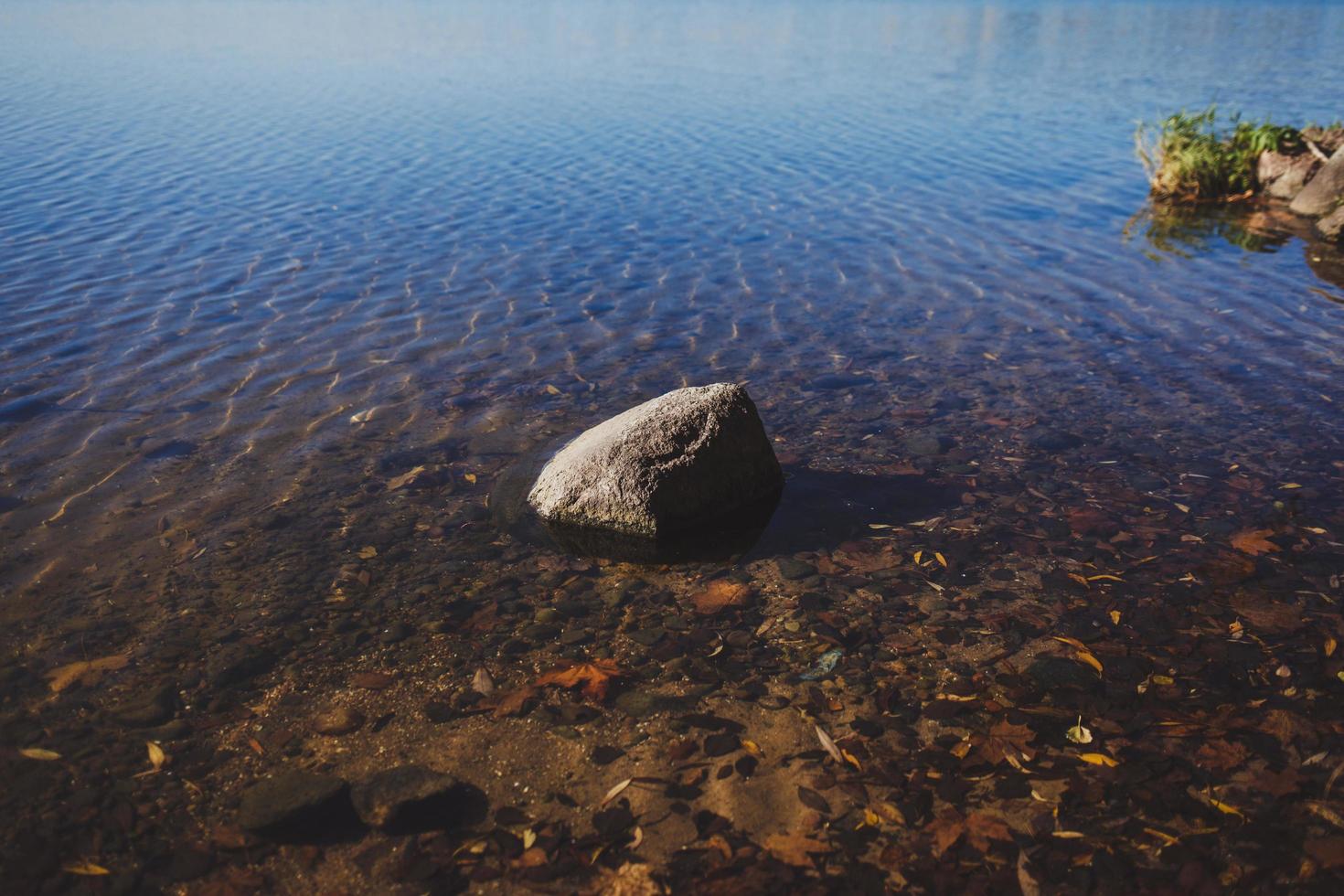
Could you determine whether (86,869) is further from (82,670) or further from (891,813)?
(891,813)

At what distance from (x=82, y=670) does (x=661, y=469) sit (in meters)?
3.84

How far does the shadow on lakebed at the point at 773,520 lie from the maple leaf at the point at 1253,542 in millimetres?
1985

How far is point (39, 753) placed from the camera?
4875 mm

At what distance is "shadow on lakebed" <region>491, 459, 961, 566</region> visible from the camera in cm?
680

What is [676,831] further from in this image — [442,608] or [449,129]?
[449,129]

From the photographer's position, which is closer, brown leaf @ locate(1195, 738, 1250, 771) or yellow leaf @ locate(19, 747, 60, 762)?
brown leaf @ locate(1195, 738, 1250, 771)

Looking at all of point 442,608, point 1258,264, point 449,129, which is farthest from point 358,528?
point 449,129

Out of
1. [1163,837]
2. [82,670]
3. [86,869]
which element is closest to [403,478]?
[82,670]

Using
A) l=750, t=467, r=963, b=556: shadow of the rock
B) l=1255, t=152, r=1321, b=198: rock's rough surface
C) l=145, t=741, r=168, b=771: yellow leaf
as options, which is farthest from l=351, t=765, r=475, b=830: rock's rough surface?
l=1255, t=152, r=1321, b=198: rock's rough surface

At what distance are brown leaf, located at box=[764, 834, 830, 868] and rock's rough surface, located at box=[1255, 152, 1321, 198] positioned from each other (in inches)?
695

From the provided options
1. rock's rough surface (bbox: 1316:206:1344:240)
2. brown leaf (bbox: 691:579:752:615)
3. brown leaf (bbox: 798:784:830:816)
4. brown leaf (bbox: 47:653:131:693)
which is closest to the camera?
brown leaf (bbox: 798:784:830:816)

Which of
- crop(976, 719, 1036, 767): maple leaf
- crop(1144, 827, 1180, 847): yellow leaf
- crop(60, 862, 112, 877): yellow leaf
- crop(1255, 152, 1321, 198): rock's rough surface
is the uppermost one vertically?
crop(1255, 152, 1321, 198): rock's rough surface

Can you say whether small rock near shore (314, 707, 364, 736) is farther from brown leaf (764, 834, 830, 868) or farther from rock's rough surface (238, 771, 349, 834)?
brown leaf (764, 834, 830, 868)

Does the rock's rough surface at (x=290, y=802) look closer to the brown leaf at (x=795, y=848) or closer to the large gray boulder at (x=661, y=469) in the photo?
the brown leaf at (x=795, y=848)
